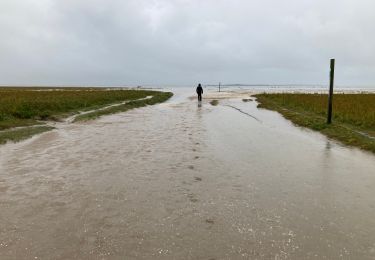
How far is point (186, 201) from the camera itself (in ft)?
25.7

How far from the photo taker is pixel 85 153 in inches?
515

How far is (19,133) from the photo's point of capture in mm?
17062

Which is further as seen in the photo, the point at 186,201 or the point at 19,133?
the point at 19,133

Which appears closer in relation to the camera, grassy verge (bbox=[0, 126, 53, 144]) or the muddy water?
the muddy water

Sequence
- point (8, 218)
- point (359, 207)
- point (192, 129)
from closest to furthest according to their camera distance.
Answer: point (8, 218) < point (359, 207) < point (192, 129)

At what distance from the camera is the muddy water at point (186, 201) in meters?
5.68

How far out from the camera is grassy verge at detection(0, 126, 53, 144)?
1565 centimetres

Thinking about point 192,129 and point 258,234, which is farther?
point 192,129

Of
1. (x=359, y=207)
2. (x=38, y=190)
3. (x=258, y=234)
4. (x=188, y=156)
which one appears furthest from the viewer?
(x=188, y=156)

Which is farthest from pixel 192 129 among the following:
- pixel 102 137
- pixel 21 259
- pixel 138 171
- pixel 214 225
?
pixel 21 259

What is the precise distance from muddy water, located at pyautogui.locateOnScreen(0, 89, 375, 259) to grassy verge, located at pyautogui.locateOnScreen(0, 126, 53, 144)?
Answer: 51.7 inches

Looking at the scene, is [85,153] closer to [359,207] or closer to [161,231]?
[161,231]

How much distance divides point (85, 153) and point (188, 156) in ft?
11.3

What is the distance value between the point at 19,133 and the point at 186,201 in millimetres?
11808
